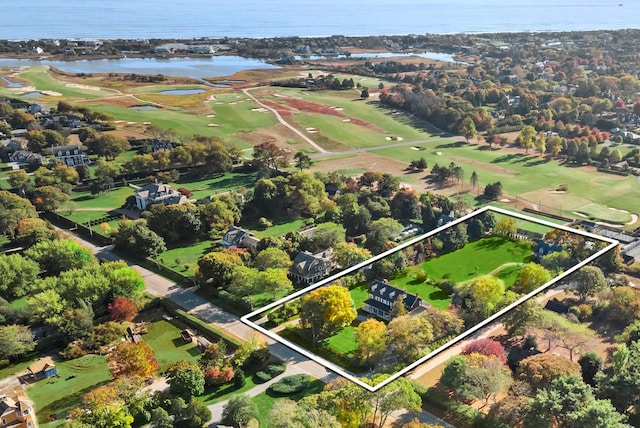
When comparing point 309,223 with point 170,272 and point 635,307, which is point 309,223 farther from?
point 635,307

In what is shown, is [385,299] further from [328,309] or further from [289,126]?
[289,126]

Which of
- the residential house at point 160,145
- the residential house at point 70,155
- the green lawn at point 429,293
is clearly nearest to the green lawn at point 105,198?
the residential house at point 70,155

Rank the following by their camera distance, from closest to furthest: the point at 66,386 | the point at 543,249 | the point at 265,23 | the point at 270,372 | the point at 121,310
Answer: the point at 543,249 → the point at 66,386 → the point at 270,372 → the point at 121,310 → the point at 265,23

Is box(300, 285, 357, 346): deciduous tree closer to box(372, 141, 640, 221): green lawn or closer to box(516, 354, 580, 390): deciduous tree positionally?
box(516, 354, 580, 390): deciduous tree

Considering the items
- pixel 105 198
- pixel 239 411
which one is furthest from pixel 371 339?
pixel 105 198

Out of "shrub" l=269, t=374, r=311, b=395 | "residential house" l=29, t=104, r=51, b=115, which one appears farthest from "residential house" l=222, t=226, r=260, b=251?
"residential house" l=29, t=104, r=51, b=115
